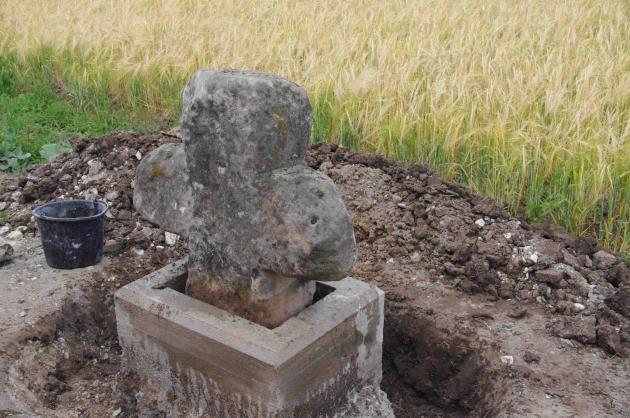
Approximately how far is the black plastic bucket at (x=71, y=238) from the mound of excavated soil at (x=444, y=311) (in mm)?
129

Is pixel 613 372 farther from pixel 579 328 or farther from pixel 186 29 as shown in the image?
pixel 186 29

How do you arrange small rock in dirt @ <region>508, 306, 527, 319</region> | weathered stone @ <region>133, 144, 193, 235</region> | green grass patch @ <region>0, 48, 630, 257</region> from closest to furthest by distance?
weathered stone @ <region>133, 144, 193, 235</region>, small rock in dirt @ <region>508, 306, 527, 319</region>, green grass patch @ <region>0, 48, 630, 257</region>

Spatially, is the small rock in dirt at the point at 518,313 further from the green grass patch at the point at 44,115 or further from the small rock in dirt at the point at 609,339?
the green grass patch at the point at 44,115

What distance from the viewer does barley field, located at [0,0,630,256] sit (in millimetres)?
3877

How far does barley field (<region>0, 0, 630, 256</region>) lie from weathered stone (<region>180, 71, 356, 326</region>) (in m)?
1.89

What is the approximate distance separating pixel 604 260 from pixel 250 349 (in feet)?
6.32

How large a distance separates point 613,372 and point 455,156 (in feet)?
5.62

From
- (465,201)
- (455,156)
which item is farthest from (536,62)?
(465,201)

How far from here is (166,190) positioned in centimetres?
257

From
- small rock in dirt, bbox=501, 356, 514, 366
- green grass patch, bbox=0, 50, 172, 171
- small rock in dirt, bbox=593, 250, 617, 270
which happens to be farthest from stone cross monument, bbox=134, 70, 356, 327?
green grass patch, bbox=0, 50, 172, 171

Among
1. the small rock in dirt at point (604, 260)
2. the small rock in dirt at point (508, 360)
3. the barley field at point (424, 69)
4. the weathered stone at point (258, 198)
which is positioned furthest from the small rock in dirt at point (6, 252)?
the small rock in dirt at point (604, 260)

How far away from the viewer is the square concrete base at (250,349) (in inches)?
91.5

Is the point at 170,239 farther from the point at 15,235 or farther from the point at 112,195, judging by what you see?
the point at 15,235

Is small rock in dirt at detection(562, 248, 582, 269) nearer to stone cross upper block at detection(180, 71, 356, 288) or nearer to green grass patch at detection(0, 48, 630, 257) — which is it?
green grass patch at detection(0, 48, 630, 257)
